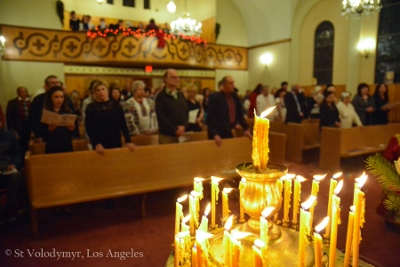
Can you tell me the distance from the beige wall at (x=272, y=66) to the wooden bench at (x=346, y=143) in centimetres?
677

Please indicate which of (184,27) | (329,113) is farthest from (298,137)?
(184,27)

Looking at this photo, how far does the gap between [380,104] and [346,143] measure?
1814 mm

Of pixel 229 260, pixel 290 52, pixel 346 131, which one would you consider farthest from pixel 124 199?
pixel 290 52

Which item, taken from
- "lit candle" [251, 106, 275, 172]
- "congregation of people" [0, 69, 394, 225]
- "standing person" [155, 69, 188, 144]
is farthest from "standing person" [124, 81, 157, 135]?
"lit candle" [251, 106, 275, 172]

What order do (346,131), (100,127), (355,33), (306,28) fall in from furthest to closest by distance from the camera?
(306,28) < (355,33) < (346,131) < (100,127)

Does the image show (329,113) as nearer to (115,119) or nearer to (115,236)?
(115,119)

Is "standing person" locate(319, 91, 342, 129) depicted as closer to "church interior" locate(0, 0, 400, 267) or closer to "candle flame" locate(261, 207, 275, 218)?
"church interior" locate(0, 0, 400, 267)

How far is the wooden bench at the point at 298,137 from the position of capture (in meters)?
6.42

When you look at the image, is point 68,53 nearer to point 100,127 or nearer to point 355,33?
point 100,127

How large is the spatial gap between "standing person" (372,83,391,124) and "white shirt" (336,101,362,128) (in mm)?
983

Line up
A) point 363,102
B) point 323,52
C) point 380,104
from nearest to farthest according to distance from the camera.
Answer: point 363,102, point 380,104, point 323,52

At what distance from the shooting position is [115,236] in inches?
127

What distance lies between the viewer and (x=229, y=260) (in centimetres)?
84

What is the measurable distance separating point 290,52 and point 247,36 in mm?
2995
